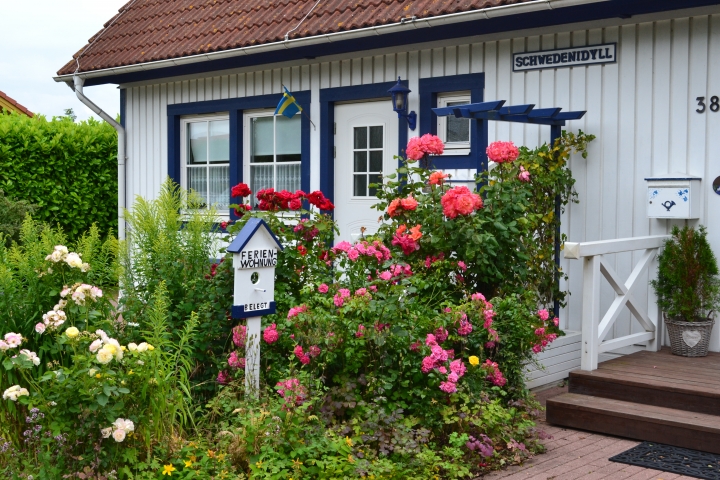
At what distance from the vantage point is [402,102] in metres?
9.06

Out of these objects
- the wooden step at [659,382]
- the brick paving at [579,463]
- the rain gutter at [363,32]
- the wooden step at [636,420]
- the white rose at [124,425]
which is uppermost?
the rain gutter at [363,32]

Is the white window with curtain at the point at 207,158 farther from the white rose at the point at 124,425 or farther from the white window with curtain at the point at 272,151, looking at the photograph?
the white rose at the point at 124,425

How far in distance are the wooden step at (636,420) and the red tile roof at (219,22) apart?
3351mm

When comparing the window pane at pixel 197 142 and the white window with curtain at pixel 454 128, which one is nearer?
the white window with curtain at pixel 454 128

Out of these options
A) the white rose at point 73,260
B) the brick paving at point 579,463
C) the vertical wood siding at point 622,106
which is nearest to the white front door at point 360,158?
the vertical wood siding at point 622,106

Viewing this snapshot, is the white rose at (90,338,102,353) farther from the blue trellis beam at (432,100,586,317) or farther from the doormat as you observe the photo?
the blue trellis beam at (432,100,586,317)

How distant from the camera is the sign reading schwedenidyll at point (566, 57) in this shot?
752 cm

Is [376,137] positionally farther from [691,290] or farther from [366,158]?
[691,290]

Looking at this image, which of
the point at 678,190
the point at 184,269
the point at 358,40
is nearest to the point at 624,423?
the point at 678,190

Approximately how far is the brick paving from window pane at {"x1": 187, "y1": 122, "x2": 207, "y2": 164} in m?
7.15

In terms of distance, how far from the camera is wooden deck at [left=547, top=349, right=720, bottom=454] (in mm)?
5594

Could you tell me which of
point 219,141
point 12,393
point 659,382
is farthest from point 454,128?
point 12,393

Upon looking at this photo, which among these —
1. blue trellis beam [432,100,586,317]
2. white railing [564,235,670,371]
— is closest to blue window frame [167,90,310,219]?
blue trellis beam [432,100,586,317]

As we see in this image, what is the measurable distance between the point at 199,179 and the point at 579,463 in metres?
7.81
